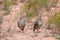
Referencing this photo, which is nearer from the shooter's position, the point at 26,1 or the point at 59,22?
the point at 59,22

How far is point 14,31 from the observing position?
9.18m

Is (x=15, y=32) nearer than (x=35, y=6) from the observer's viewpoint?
Yes

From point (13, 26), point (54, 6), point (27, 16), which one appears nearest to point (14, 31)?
point (13, 26)

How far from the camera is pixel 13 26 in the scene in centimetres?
948

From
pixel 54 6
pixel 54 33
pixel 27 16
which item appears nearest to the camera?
pixel 54 33

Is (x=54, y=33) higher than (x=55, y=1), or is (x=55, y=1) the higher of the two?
(x=55, y=1)

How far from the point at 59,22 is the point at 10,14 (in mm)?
2003

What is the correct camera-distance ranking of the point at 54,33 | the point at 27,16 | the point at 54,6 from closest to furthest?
the point at 54,33 → the point at 27,16 → the point at 54,6

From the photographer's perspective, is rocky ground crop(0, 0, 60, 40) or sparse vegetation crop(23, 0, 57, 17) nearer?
Answer: rocky ground crop(0, 0, 60, 40)

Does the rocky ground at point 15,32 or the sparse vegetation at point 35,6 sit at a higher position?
the sparse vegetation at point 35,6

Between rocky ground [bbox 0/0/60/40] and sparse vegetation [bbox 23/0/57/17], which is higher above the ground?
sparse vegetation [bbox 23/0/57/17]

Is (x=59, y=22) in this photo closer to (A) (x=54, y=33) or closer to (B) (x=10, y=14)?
(A) (x=54, y=33)

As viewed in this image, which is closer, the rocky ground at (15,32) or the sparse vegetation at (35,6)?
the rocky ground at (15,32)

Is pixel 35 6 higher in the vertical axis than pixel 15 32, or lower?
higher
